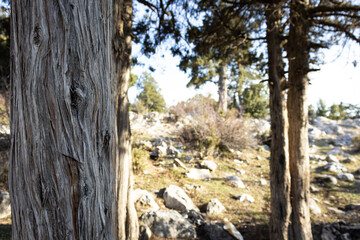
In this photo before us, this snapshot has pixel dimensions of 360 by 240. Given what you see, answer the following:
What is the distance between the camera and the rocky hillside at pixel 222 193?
3.54 meters

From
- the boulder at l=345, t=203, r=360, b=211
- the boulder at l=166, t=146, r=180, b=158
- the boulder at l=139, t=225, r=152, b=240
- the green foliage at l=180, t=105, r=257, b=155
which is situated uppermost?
the green foliage at l=180, t=105, r=257, b=155

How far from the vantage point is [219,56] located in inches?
193

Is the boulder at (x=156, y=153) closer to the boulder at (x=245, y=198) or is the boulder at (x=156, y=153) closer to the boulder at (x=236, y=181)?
the boulder at (x=236, y=181)

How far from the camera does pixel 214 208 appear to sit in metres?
4.26

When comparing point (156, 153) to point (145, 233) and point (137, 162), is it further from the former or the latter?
point (145, 233)

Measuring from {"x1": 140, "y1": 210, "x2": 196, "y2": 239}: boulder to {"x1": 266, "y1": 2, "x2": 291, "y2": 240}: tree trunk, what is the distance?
4.62 feet

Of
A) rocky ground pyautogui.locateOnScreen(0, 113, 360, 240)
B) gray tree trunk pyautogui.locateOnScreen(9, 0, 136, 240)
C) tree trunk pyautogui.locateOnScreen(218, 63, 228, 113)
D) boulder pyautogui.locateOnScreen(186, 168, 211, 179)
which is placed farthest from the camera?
tree trunk pyautogui.locateOnScreen(218, 63, 228, 113)

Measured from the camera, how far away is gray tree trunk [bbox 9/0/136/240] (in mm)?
1005

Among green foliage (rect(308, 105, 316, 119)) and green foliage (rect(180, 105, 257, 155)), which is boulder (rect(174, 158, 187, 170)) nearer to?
green foliage (rect(180, 105, 257, 155))

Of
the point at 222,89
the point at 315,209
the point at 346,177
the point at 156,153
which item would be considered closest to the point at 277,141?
the point at 315,209

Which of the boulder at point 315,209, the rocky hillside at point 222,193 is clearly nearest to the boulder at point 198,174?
the rocky hillside at point 222,193

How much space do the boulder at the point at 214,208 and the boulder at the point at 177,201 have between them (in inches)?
10.5

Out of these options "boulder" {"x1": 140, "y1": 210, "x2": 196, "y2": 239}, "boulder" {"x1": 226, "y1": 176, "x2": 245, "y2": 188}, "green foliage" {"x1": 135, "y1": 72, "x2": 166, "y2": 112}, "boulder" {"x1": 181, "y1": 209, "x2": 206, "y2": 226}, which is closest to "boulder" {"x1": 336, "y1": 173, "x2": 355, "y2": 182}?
"boulder" {"x1": 226, "y1": 176, "x2": 245, "y2": 188}

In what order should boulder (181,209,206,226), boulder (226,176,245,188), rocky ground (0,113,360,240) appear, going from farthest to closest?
boulder (226,176,245,188) < boulder (181,209,206,226) < rocky ground (0,113,360,240)
